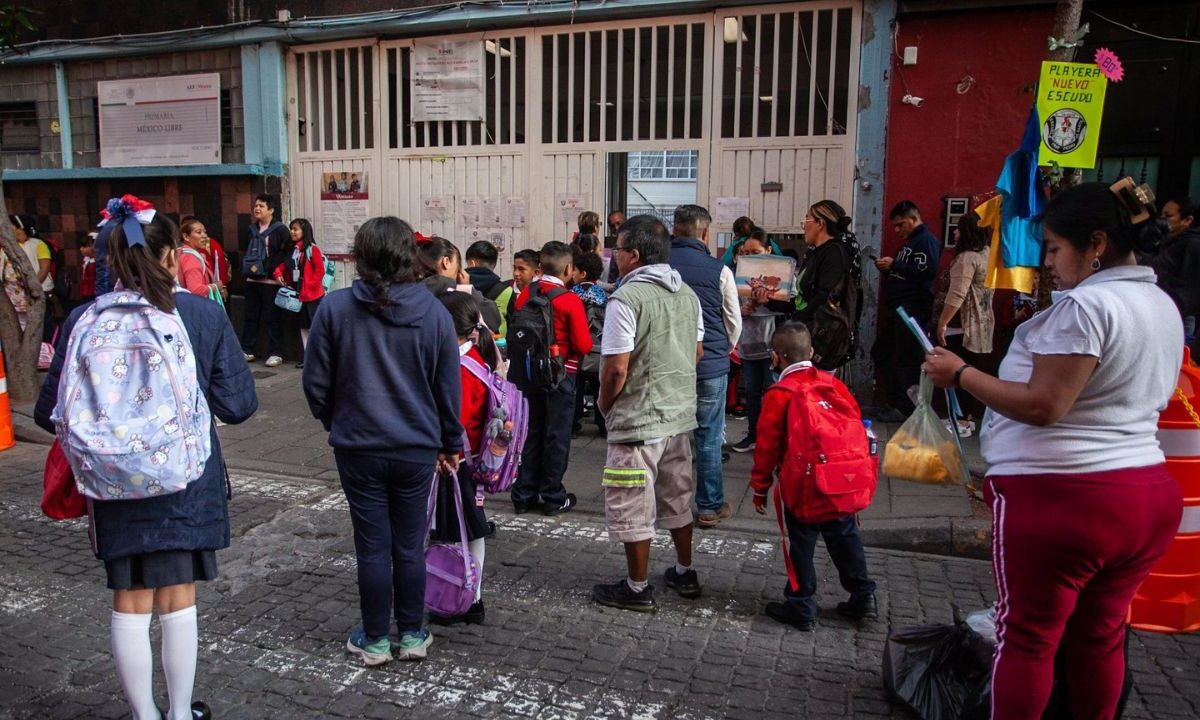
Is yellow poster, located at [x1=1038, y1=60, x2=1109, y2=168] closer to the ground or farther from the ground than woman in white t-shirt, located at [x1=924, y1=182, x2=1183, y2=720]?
farther from the ground

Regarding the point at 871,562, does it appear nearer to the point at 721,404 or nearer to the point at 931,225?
the point at 721,404

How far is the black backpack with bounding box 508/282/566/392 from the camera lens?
557 centimetres

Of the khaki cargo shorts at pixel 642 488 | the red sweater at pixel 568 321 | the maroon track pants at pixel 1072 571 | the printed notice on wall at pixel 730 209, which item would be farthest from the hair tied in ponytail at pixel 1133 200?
the printed notice on wall at pixel 730 209

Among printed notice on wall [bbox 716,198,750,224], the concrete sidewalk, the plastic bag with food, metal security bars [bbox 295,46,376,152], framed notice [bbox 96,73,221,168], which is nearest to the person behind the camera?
the plastic bag with food

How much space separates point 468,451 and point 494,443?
0.41ft

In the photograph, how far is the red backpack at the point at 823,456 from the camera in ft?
13.0

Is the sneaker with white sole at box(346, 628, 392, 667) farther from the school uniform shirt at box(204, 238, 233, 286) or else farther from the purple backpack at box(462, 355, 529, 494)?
the school uniform shirt at box(204, 238, 233, 286)

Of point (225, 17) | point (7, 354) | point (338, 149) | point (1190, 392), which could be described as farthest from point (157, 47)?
point (1190, 392)

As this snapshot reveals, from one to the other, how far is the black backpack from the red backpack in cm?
183

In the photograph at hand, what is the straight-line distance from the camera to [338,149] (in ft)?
36.2

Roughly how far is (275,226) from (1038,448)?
9580 millimetres

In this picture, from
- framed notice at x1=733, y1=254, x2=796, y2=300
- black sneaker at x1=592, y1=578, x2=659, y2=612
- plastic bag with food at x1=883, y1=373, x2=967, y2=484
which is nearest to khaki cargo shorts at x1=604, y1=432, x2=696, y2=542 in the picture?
black sneaker at x1=592, y1=578, x2=659, y2=612

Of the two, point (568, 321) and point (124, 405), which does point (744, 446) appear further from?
point (124, 405)

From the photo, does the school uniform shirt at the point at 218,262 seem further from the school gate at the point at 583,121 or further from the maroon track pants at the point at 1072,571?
the maroon track pants at the point at 1072,571
